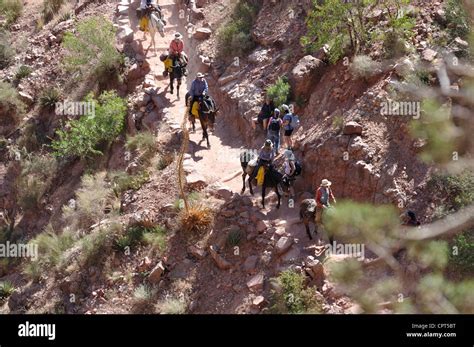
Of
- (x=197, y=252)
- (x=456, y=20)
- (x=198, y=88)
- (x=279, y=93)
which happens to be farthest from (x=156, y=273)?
(x=456, y=20)

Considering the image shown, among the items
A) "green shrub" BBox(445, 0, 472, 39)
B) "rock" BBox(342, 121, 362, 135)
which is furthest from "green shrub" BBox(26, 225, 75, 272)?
"green shrub" BBox(445, 0, 472, 39)

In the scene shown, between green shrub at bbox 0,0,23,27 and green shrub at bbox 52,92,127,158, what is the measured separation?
25.2 ft

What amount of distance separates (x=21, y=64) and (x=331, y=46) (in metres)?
10.9

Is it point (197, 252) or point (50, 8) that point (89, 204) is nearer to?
point (197, 252)

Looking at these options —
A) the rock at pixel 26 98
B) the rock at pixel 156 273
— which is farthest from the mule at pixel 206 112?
the rock at pixel 26 98

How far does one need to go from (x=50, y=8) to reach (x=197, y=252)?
522 inches

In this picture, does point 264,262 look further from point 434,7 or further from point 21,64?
point 21,64

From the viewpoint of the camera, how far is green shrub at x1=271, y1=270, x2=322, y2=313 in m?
12.2

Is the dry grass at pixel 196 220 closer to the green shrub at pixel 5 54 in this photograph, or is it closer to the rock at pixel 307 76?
the rock at pixel 307 76

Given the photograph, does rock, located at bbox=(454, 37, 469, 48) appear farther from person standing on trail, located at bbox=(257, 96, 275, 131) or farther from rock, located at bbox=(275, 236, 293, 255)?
rock, located at bbox=(275, 236, 293, 255)

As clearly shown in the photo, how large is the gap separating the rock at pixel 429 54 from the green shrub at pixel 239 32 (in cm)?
591

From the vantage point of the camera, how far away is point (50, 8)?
2344cm

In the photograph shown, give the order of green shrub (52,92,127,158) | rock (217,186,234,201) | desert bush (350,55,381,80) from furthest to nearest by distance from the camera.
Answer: green shrub (52,92,127,158) → desert bush (350,55,381,80) → rock (217,186,234,201)

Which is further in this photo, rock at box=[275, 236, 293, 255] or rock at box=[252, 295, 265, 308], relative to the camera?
rock at box=[275, 236, 293, 255]
